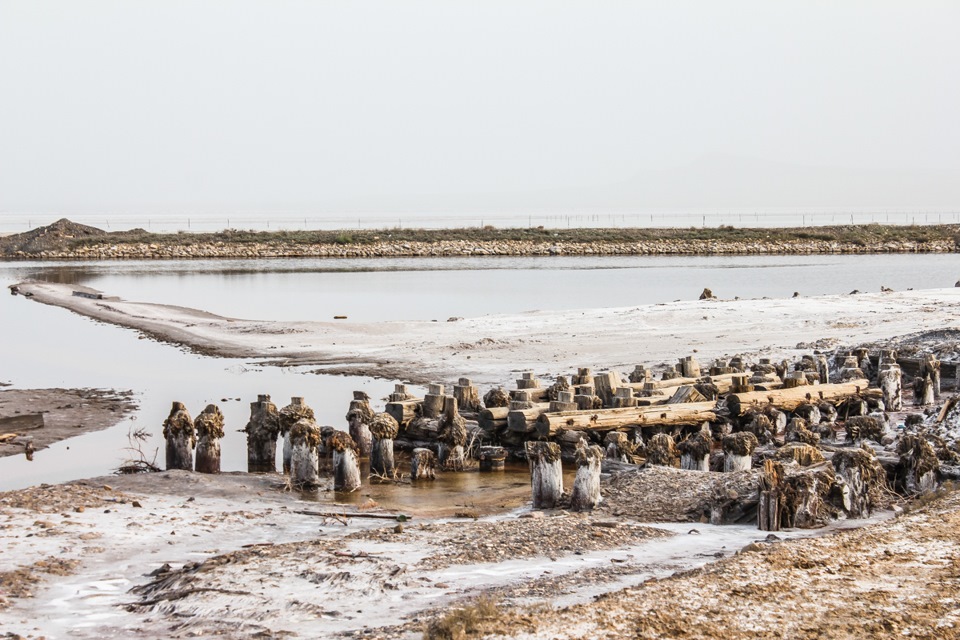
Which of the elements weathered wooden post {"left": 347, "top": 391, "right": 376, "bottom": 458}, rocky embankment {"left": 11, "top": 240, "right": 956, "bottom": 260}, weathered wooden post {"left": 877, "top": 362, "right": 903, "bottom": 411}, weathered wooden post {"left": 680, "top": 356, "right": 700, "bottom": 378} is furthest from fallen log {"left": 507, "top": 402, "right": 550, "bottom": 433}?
rocky embankment {"left": 11, "top": 240, "right": 956, "bottom": 260}

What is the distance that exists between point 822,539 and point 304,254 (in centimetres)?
7913

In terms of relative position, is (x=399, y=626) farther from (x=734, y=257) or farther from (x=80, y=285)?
(x=734, y=257)

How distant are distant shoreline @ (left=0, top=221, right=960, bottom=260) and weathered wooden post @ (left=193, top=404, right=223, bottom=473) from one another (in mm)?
71153

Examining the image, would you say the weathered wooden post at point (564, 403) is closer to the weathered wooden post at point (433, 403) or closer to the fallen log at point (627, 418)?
the fallen log at point (627, 418)

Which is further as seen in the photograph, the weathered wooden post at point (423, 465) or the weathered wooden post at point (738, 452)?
the weathered wooden post at point (423, 465)

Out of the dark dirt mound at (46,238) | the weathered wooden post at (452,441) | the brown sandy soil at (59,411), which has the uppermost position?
the dark dirt mound at (46,238)

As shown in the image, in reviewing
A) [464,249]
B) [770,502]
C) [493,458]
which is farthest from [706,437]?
[464,249]

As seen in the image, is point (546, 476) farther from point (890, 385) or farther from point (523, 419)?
point (890, 385)

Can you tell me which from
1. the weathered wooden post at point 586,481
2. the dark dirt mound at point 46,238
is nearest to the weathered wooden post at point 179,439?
the weathered wooden post at point 586,481

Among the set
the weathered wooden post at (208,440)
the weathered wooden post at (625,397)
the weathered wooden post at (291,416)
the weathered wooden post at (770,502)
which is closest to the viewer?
the weathered wooden post at (770,502)

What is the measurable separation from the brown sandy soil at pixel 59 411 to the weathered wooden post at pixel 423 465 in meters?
5.89

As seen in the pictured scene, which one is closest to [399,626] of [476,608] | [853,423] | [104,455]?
[476,608]

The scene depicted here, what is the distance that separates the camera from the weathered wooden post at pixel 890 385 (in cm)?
1770

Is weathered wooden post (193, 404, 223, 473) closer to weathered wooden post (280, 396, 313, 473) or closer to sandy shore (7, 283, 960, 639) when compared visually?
sandy shore (7, 283, 960, 639)
